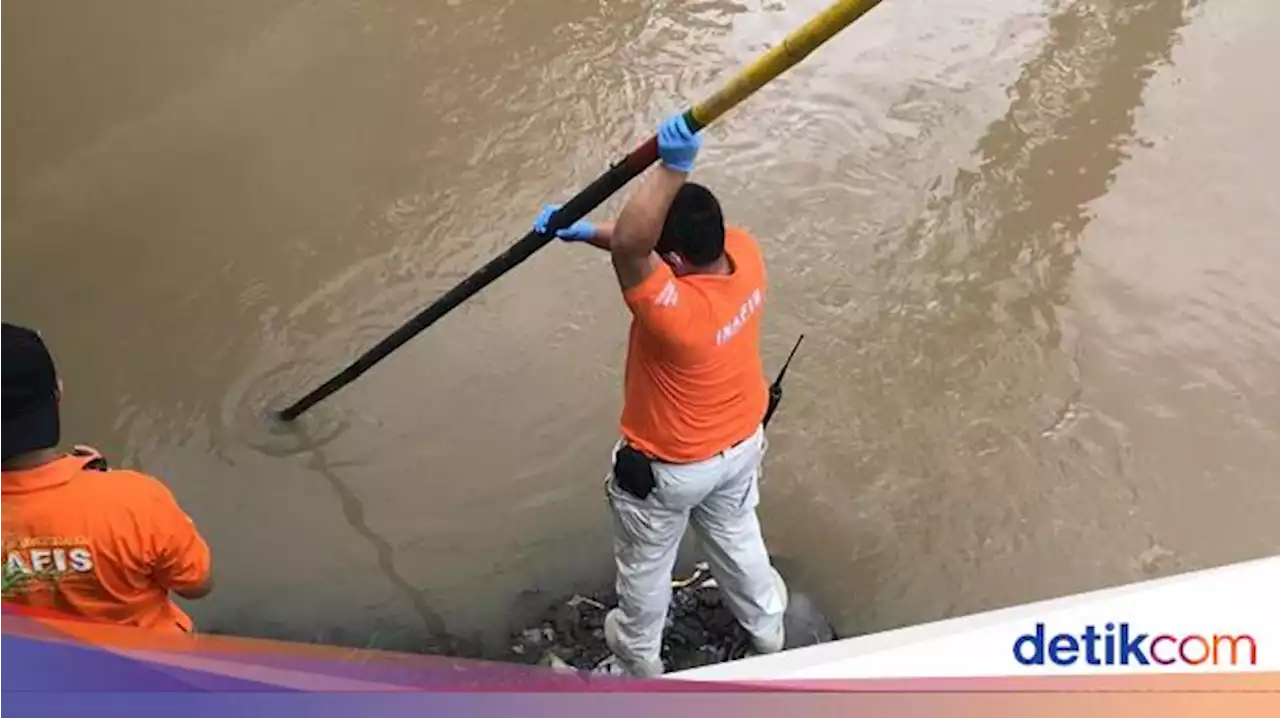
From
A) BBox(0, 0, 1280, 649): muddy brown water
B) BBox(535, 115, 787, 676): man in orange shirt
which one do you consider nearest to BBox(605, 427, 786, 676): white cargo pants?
BBox(535, 115, 787, 676): man in orange shirt

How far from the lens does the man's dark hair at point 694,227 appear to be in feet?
9.31

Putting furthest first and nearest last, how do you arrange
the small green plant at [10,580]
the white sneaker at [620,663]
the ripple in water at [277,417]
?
1. the ripple in water at [277,417]
2. the white sneaker at [620,663]
3. the small green plant at [10,580]

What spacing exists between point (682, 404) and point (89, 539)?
1.30 meters

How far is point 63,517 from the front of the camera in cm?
245

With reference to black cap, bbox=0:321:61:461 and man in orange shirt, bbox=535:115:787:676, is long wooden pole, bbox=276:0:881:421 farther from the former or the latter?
black cap, bbox=0:321:61:461

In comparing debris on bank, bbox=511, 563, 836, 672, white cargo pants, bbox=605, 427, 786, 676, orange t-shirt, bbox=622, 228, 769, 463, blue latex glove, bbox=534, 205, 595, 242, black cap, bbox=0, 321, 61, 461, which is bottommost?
debris on bank, bbox=511, 563, 836, 672

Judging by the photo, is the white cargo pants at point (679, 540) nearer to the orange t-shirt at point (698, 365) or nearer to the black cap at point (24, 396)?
the orange t-shirt at point (698, 365)

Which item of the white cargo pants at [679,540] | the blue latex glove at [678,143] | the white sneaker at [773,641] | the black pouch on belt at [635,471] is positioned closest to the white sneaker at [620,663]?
the white cargo pants at [679,540]

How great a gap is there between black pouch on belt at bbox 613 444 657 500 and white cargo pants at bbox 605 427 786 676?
0.02 m

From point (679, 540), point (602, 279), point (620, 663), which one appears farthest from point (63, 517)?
point (602, 279)

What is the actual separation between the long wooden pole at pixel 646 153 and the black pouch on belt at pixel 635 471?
0.58 metres

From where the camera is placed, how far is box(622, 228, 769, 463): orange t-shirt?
2.87 metres

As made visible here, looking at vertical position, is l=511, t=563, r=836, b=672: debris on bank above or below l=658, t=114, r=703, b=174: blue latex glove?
below

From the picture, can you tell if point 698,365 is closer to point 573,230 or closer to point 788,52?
point 573,230
